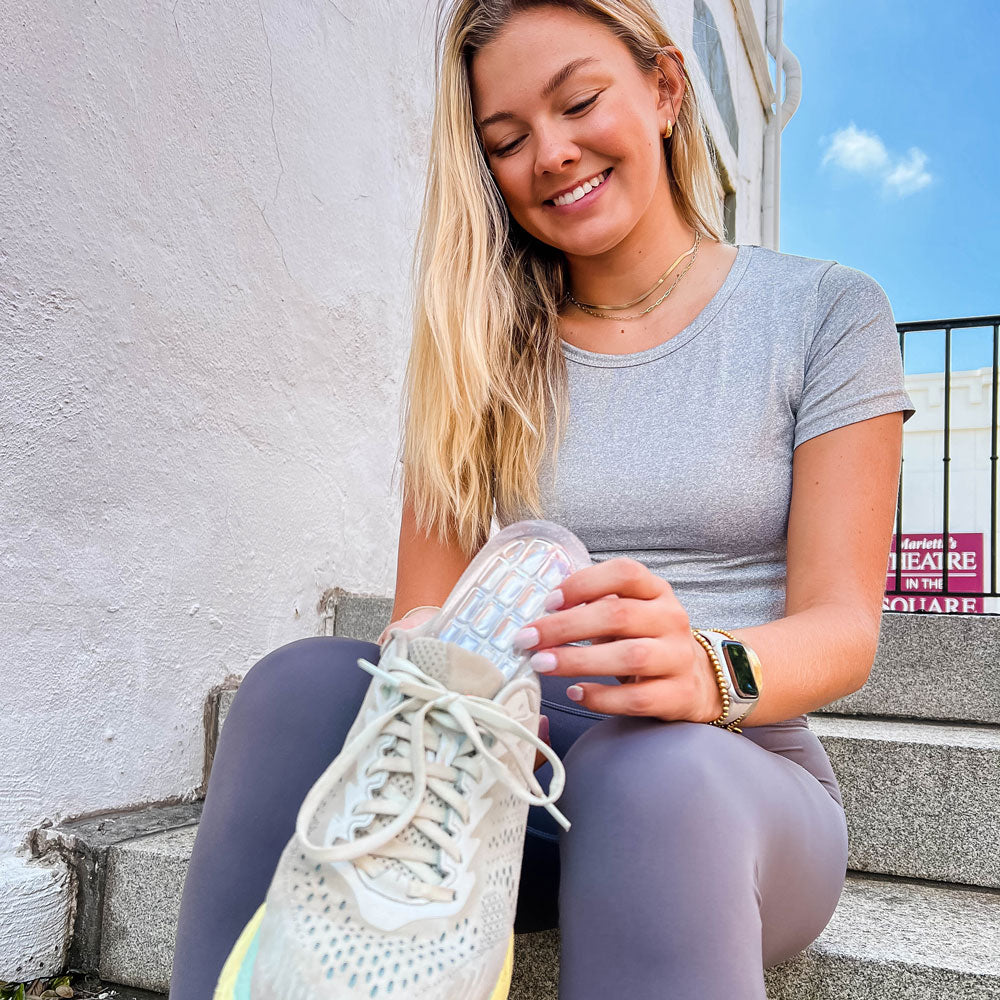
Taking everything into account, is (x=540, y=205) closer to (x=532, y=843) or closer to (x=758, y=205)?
(x=532, y=843)

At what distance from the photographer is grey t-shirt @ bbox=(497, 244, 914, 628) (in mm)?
886

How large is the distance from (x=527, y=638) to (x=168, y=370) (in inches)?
39.1

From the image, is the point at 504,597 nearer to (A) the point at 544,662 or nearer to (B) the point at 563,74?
(A) the point at 544,662

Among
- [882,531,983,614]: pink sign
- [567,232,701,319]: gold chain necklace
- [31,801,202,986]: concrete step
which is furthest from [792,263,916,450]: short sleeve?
[882,531,983,614]: pink sign

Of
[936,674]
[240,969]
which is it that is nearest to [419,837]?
[240,969]

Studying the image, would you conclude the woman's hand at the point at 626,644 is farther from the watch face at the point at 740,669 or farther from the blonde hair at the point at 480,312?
the blonde hair at the point at 480,312

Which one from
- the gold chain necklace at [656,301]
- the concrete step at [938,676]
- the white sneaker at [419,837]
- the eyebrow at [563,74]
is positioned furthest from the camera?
the concrete step at [938,676]

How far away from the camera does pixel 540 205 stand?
3.42ft

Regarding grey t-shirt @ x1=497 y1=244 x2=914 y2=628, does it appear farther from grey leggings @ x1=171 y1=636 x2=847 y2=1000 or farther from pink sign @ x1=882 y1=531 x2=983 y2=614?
pink sign @ x1=882 y1=531 x2=983 y2=614

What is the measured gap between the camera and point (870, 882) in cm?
118

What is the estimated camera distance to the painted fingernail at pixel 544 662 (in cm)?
62

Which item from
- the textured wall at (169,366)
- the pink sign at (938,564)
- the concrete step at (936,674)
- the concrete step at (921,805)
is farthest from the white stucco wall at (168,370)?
the pink sign at (938,564)

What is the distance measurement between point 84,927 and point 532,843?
82 centimetres

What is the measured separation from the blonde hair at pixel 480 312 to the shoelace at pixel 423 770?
16.9 inches
